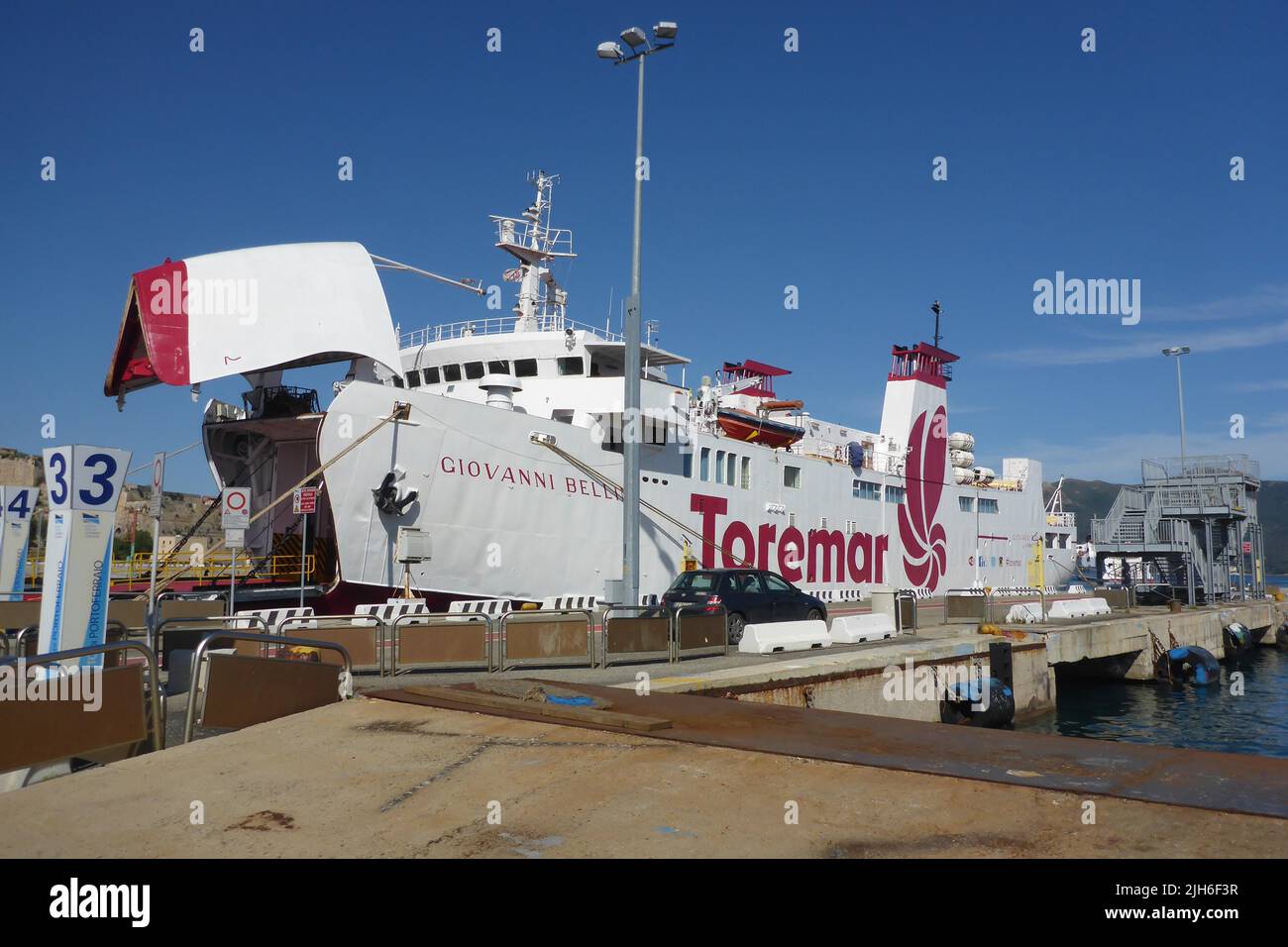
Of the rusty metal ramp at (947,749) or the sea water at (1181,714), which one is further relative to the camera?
the sea water at (1181,714)

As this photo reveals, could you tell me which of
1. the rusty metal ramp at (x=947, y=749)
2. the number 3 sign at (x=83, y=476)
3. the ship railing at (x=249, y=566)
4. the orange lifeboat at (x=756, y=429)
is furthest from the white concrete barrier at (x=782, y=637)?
the orange lifeboat at (x=756, y=429)

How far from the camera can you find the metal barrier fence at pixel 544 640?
43.4ft

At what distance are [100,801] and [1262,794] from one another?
275 inches

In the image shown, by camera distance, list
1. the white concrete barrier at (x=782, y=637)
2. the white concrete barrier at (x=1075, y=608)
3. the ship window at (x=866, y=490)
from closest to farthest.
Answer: the white concrete barrier at (x=782, y=637)
the white concrete barrier at (x=1075, y=608)
the ship window at (x=866, y=490)

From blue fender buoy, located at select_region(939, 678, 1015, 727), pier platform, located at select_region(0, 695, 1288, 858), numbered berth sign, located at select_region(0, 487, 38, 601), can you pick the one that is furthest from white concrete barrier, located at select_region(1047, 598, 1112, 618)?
numbered berth sign, located at select_region(0, 487, 38, 601)

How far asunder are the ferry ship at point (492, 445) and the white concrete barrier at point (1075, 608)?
475cm

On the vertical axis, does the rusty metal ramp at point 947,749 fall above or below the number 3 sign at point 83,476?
below

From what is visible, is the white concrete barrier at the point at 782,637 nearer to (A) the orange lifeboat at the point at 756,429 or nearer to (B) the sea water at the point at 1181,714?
(B) the sea water at the point at 1181,714

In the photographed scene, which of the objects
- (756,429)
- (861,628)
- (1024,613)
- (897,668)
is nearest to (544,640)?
(897,668)

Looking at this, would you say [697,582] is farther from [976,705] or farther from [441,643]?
[441,643]
